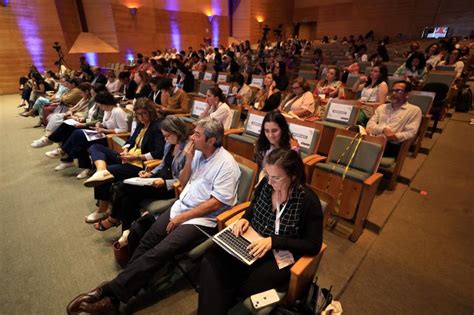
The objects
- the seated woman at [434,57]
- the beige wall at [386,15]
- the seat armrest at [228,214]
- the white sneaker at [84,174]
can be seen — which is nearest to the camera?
the seat armrest at [228,214]

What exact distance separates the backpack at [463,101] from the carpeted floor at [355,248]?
8.60 ft

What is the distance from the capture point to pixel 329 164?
2264mm

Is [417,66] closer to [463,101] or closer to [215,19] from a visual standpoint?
[463,101]

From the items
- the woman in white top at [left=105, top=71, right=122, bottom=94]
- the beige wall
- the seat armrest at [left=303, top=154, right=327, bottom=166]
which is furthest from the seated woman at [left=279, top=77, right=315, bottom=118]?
the beige wall

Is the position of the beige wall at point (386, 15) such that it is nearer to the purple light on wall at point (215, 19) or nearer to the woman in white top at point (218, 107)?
the purple light on wall at point (215, 19)

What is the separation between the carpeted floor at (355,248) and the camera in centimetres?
157

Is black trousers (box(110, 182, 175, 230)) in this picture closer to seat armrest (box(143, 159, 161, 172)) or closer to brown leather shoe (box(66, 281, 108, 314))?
seat armrest (box(143, 159, 161, 172))

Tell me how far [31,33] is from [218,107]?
10545 millimetres

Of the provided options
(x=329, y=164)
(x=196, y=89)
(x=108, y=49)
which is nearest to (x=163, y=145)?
(x=329, y=164)

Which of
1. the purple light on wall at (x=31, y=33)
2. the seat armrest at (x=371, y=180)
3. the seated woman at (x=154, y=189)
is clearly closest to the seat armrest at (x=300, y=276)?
the seat armrest at (x=371, y=180)

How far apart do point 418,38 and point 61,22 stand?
56.5 ft

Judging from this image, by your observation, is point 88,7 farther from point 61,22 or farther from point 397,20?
point 397,20

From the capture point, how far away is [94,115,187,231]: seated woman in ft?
6.40

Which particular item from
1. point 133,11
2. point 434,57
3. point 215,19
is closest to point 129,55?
point 133,11
